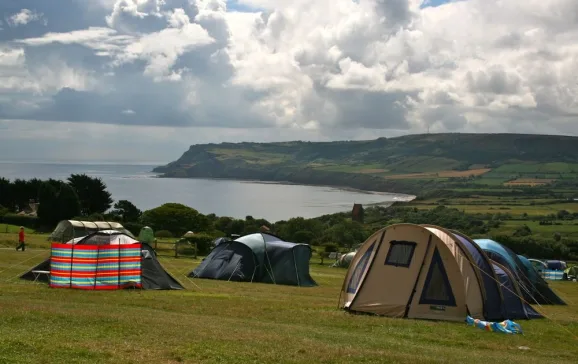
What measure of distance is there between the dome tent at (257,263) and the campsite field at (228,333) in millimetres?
6460

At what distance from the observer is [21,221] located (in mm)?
64750

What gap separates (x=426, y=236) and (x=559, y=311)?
7.75 metres

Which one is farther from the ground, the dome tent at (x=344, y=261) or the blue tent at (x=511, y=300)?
the blue tent at (x=511, y=300)

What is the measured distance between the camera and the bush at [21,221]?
64438 mm

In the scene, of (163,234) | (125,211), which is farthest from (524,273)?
(125,211)

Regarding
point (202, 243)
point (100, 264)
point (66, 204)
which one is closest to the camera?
point (100, 264)

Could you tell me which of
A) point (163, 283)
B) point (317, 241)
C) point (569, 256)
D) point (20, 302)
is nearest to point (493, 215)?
point (569, 256)

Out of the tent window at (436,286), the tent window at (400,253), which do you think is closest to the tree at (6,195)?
the tent window at (400,253)

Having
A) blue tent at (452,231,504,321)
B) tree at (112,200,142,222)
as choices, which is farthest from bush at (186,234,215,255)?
tree at (112,200,142,222)

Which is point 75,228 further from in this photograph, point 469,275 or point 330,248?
point 469,275

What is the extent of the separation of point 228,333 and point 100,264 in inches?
395

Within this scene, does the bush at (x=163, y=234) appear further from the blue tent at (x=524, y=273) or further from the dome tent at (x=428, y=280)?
the dome tent at (x=428, y=280)

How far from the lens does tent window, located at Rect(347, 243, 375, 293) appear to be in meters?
20.2

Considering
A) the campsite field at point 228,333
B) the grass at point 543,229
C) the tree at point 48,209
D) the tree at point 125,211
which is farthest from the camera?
the grass at point 543,229
